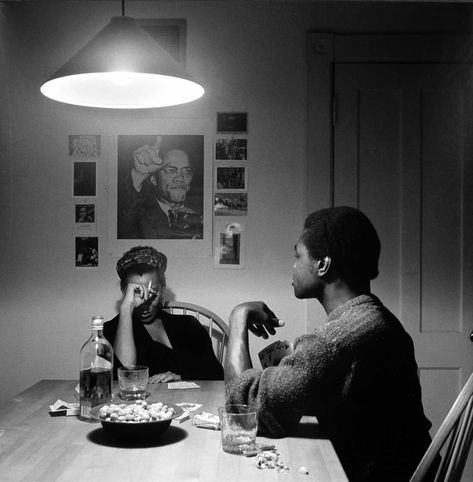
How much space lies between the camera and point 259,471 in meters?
1.31

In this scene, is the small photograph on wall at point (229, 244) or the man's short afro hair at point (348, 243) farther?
the small photograph on wall at point (229, 244)

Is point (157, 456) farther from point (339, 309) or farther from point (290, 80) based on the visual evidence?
point (290, 80)

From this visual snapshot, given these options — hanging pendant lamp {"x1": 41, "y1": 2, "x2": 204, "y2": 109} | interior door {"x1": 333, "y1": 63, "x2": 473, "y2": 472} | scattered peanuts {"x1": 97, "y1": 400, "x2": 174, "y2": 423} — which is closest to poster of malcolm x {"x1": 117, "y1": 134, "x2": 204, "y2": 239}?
interior door {"x1": 333, "y1": 63, "x2": 473, "y2": 472}

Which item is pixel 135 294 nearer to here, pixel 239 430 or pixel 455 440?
pixel 239 430

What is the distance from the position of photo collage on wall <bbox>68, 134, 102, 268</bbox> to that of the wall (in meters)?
0.03

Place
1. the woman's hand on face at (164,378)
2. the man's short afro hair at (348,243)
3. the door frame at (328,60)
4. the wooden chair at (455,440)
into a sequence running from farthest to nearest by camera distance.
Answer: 1. the door frame at (328,60)
2. the woman's hand on face at (164,378)
3. the man's short afro hair at (348,243)
4. the wooden chair at (455,440)

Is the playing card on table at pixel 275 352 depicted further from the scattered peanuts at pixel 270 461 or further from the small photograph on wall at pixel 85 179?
the small photograph on wall at pixel 85 179

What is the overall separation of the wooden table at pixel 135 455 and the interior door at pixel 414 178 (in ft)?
5.47

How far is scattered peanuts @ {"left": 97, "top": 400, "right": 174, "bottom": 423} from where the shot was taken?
1.48 meters

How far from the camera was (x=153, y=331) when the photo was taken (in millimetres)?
2961

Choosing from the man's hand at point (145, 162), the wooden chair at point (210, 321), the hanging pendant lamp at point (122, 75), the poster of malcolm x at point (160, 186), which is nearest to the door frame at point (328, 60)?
the wooden chair at point (210, 321)

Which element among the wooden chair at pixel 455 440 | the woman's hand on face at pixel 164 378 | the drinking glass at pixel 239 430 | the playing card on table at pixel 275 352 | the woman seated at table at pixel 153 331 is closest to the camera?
the wooden chair at pixel 455 440

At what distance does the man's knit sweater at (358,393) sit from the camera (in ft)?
4.77

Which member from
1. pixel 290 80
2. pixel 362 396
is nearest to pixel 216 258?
pixel 290 80
